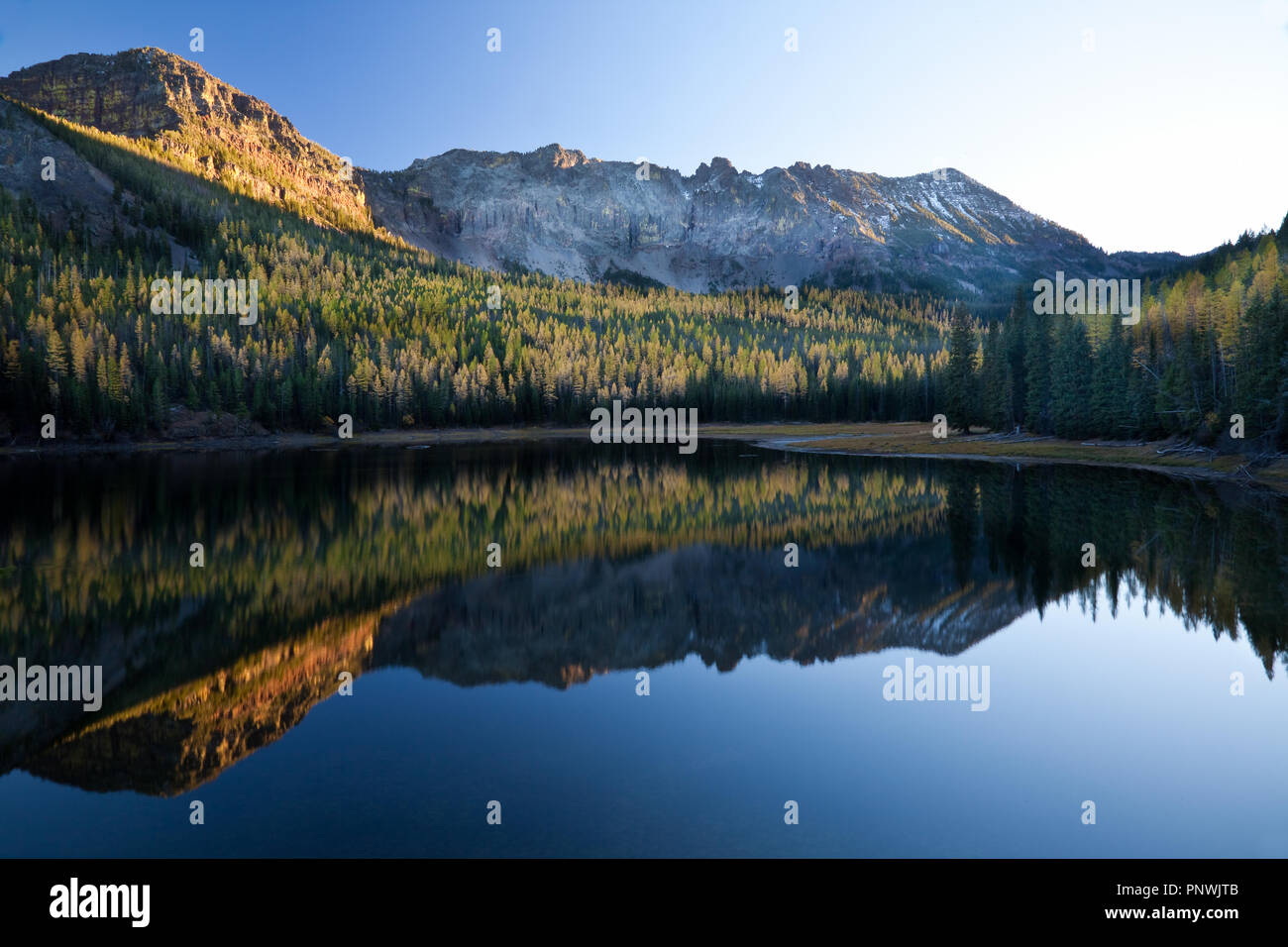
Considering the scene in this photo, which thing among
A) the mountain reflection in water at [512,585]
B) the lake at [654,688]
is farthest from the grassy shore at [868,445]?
the lake at [654,688]

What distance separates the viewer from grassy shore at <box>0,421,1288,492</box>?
194ft

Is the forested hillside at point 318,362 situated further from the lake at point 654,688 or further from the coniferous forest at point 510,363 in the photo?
the lake at point 654,688

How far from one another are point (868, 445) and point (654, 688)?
83161 millimetres

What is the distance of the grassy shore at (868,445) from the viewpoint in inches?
2325

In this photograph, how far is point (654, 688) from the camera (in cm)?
1612

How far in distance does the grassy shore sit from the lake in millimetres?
28514

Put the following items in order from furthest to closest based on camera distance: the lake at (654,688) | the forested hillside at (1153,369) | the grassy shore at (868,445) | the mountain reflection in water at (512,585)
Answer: the grassy shore at (868,445) < the forested hillside at (1153,369) < the mountain reflection in water at (512,585) < the lake at (654,688)

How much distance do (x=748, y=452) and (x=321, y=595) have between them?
240ft

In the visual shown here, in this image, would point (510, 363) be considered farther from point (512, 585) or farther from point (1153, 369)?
point (512, 585)

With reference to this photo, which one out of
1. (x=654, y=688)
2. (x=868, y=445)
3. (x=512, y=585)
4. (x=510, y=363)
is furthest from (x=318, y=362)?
(x=654, y=688)

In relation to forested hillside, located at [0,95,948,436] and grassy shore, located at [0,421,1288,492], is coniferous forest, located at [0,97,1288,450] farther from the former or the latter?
grassy shore, located at [0,421,1288,492]

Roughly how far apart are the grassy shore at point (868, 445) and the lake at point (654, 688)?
93.6 ft

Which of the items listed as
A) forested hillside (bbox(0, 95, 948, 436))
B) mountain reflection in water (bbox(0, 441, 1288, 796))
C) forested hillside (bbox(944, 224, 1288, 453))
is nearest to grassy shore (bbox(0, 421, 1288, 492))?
forested hillside (bbox(944, 224, 1288, 453))
